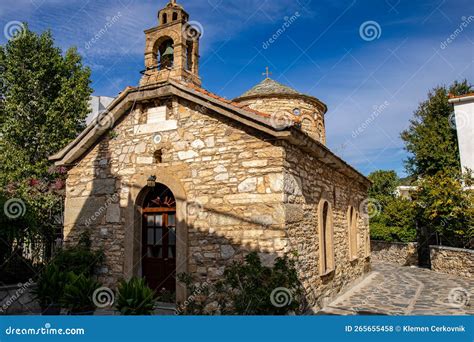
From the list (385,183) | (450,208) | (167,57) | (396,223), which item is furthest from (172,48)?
(385,183)

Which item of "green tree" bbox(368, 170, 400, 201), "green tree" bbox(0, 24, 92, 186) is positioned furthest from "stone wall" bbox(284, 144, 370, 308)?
"green tree" bbox(368, 170, 400, 201)

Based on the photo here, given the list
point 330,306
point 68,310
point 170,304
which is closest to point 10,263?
point 68,310

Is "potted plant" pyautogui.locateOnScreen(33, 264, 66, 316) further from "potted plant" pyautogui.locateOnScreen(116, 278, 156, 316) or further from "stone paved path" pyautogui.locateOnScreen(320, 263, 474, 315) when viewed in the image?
"stone paved path" pyautogui.locateOnScreen(320, 263, 474, 315)

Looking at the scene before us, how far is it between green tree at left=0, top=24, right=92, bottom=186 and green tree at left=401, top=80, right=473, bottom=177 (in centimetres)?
1893

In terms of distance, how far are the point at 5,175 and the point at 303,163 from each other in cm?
1067

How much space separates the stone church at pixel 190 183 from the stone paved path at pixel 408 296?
570 millimetres

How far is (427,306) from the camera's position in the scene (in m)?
8.21

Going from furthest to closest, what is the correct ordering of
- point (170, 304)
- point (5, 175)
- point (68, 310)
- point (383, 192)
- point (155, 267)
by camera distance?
point (383, 192) → point (5, 175) → point (155, 267) → point (170, 304) → point (68, 310)

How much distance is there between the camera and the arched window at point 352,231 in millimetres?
11223

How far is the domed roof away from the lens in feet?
50.3

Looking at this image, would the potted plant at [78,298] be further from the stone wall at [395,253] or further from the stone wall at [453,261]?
the stone wall at [395,253]

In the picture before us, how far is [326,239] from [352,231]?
310 cm

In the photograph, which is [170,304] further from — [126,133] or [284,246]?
[126,133]

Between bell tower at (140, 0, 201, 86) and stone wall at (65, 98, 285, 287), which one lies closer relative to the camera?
stone wall at (65, 98, 285, 287)
